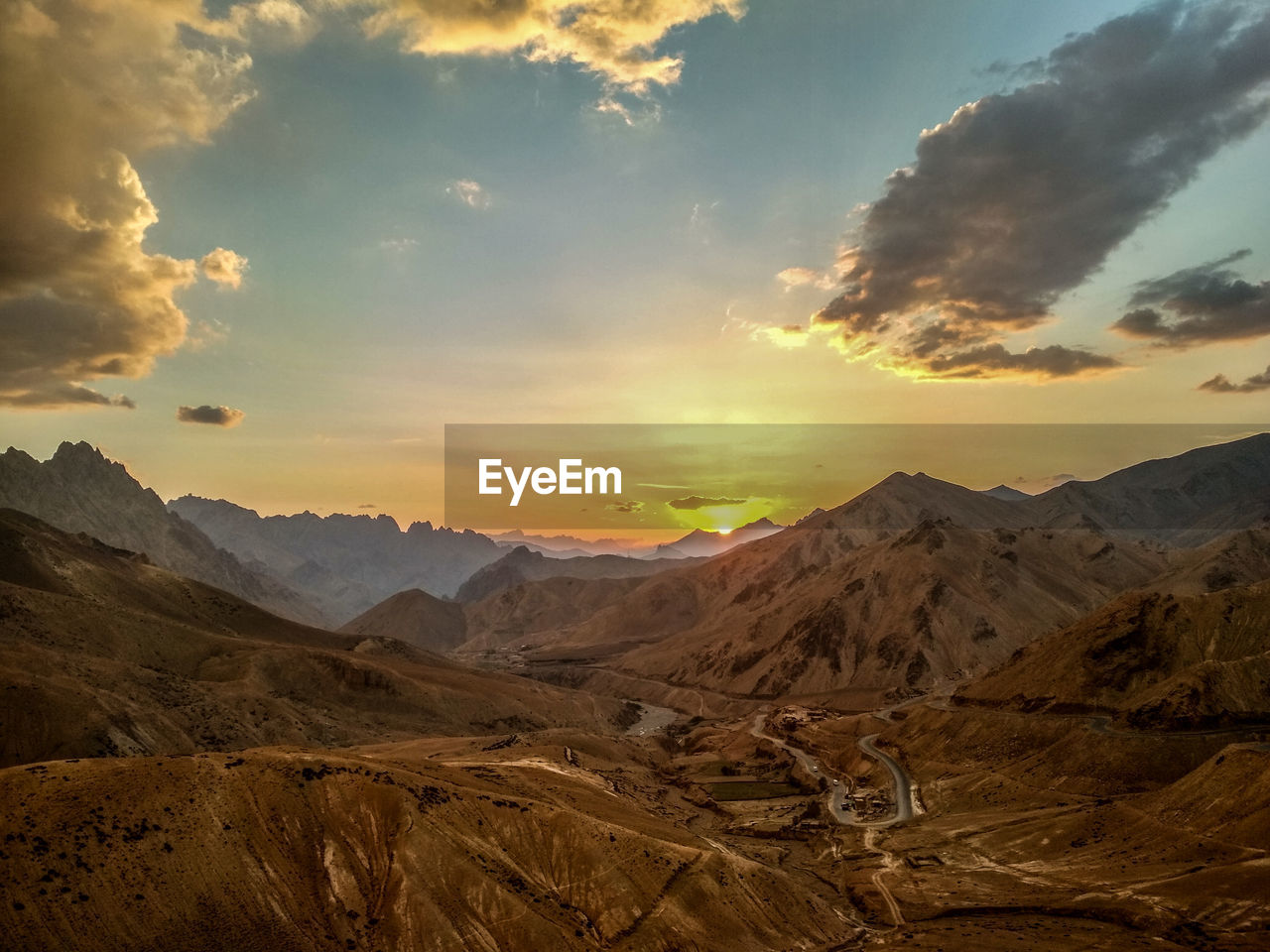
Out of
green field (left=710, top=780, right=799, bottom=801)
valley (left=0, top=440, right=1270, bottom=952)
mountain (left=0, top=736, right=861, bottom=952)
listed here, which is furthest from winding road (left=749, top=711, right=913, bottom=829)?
mountain (left=0, top=736, right=861, bottom=952)

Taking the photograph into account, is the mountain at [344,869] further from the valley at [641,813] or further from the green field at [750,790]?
the green field at [750,790]

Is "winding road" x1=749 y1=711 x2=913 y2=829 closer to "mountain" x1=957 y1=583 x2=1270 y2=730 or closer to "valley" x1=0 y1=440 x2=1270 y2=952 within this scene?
"valley" x1=0 y1=440 x2=1270 y2=952

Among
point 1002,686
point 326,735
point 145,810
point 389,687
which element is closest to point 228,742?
point 326,735

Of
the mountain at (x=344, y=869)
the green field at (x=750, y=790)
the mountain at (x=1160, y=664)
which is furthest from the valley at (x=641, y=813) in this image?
the green field at (x=750, y=790)

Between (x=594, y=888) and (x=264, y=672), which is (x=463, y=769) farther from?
(x=264, y=672)

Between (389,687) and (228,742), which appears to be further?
(389,687)

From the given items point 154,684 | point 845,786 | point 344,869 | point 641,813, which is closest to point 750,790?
point 845,786
